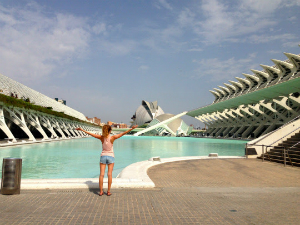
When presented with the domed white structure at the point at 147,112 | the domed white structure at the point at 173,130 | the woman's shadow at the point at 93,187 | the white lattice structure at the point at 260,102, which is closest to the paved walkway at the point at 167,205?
the woman's shadow at the point at 93,187

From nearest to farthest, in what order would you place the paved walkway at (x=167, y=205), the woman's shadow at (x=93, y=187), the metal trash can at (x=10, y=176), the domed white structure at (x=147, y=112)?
the paved walkway at (x=167, y=205)
the metal trash can at (x=10, y=176)
the woman's shadow at (x=93, y=187)
the domed white structure at (x=147, y=112)

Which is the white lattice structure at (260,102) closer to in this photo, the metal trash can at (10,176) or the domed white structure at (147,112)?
the domed white structure at (147,112)

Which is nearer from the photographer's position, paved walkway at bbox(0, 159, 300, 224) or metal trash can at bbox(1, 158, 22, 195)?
paved walkway at bbox(0, 159, 300, 224)

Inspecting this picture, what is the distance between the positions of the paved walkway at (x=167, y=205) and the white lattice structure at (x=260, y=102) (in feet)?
103

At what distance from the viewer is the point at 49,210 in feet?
11.5

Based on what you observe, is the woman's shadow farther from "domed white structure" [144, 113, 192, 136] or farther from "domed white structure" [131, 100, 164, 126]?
"domed white structure" [131, 100, 164, 126]

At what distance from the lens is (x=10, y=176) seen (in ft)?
14.0

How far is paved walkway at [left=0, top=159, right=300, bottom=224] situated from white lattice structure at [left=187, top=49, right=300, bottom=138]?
31.3 m

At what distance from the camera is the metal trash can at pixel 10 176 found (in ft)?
14.0

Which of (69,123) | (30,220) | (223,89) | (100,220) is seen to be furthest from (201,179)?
(223,89)

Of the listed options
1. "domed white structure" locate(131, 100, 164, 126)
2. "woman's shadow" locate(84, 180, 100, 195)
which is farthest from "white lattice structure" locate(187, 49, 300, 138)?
"woman's shadow" locate(84, 180, 100, 195)

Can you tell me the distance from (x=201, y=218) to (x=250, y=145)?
934cm

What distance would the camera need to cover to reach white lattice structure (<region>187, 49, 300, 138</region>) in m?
37.0

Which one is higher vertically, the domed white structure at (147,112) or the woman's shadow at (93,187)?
the domed white structure at (147,112)
